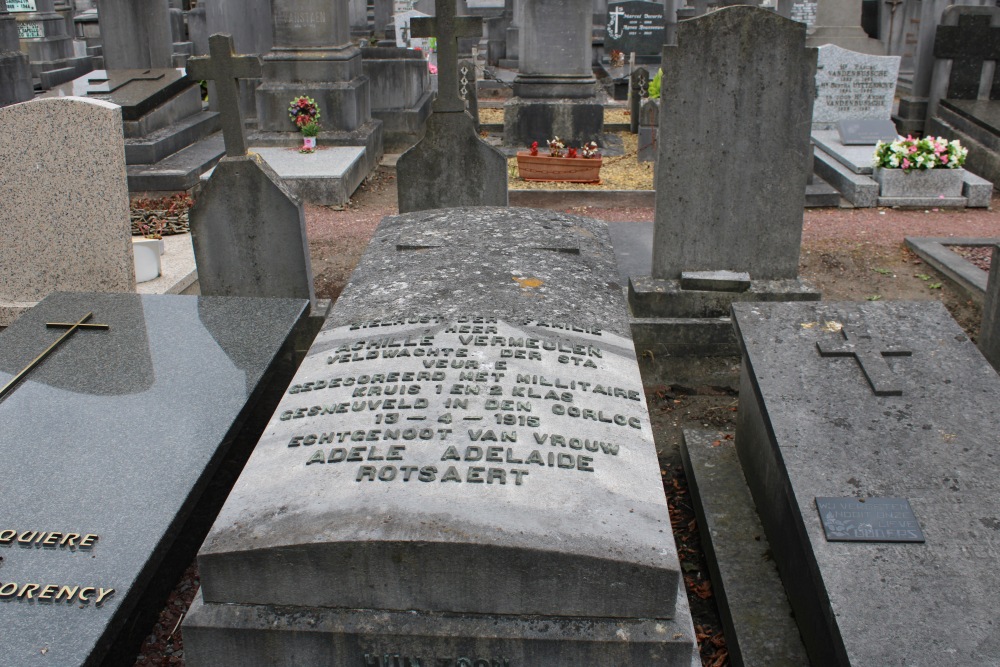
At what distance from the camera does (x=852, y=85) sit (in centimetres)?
1079

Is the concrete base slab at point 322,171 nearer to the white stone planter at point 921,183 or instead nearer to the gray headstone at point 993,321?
the white stone planter at point 921,183

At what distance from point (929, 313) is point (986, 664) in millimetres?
1808

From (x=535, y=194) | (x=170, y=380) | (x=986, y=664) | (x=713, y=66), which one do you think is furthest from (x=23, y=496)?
(x=535, y=194)

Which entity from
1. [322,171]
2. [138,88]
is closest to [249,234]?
[322,171]

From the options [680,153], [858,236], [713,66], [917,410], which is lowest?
[858,236]

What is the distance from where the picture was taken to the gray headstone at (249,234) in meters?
4.71

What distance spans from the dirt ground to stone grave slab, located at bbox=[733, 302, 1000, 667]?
1.22 ft

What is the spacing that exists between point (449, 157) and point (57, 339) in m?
2.48

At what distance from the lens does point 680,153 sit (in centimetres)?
498

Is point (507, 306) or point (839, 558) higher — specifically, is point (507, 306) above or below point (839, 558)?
above

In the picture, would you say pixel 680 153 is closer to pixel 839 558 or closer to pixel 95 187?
pixel 839 558

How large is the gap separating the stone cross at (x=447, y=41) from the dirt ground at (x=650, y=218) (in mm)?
1967

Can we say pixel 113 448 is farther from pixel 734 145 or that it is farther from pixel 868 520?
pixel 734 145

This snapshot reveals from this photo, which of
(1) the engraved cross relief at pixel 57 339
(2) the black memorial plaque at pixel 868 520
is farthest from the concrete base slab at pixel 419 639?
(1) the engraved cross relief at pixel 57 339
